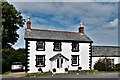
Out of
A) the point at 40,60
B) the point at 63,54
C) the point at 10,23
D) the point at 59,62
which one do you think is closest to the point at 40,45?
the point at 40,60

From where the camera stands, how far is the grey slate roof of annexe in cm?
3891

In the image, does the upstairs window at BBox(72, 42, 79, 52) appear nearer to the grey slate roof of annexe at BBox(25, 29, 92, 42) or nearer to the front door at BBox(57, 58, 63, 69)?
the grey slate roof of annexe at BBox(25, 29, 92, 42)

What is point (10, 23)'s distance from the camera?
1813 inches

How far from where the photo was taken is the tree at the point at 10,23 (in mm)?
44438

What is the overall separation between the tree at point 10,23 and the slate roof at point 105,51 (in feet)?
51.6

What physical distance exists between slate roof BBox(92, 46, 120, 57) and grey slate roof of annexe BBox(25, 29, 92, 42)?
324 centimetres

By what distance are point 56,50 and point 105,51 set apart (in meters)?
11.9

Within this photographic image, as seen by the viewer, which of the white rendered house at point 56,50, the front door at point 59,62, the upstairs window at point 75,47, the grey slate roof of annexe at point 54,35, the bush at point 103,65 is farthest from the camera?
the bush at point 103,65

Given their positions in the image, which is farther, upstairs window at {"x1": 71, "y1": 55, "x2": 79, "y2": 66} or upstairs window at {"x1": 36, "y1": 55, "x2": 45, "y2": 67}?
upstairs window at {"x1": 71, "y1": 55, "x2": 79, "y2": 66}

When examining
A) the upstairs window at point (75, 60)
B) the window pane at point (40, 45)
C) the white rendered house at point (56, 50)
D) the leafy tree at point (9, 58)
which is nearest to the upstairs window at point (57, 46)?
the white rendered house at point (56, 50)

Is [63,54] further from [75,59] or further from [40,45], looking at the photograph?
[40,45]

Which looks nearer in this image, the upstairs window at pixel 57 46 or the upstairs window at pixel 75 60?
the upstairs window at pixel 57 46

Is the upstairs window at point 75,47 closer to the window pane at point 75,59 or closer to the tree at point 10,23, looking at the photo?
the window pane at point 75,59

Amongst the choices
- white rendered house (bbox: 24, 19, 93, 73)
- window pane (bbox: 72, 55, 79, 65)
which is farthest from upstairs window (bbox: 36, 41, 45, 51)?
window pane (bbox: 72, 55, 79, 65)
